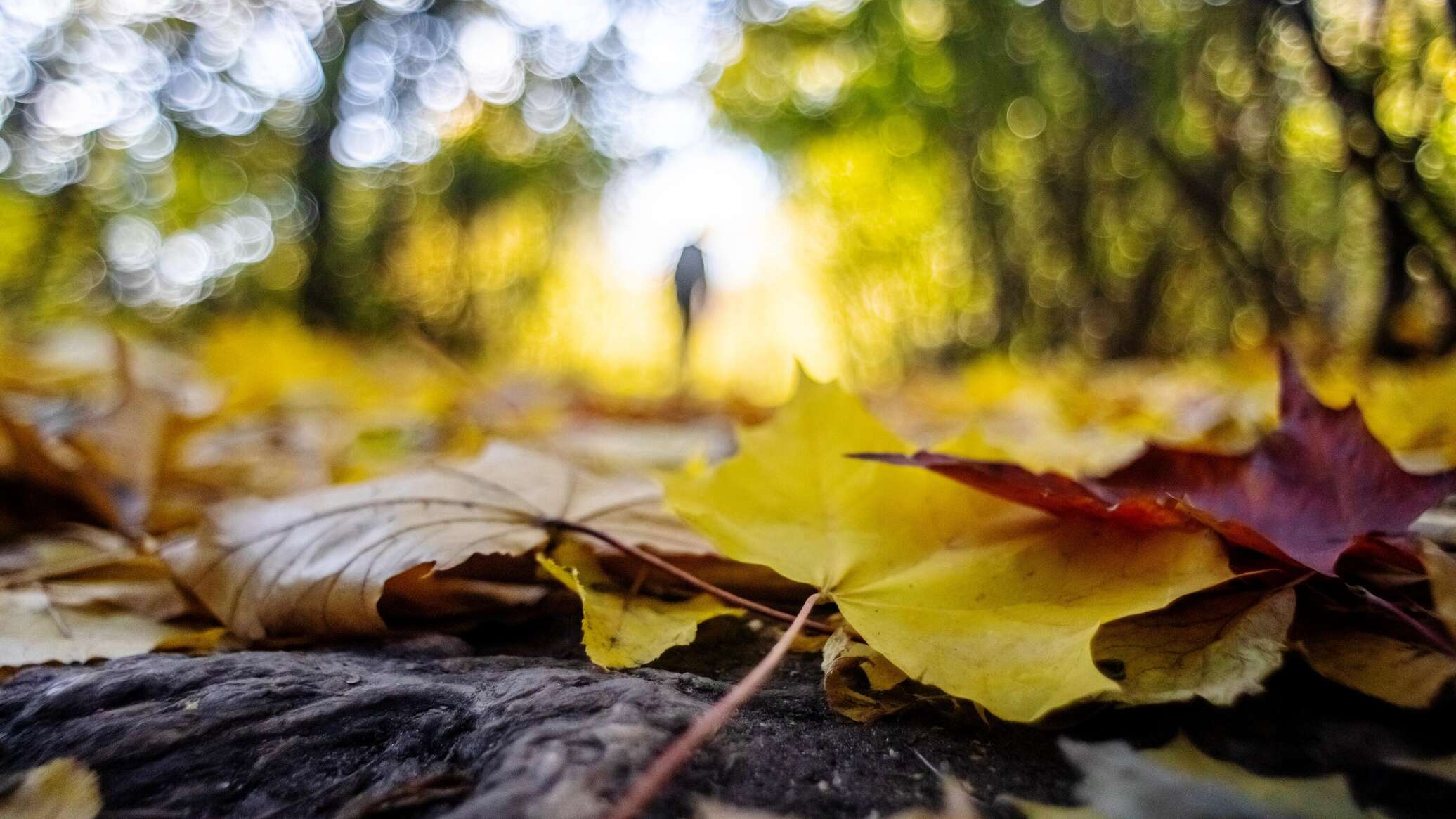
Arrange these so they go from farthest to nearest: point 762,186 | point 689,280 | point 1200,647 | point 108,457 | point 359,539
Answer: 1. point 762,186
2. point 689,280
3. point 108,457
4. point 359,539
5. point 1200,647

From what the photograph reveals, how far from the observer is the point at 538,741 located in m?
0.27

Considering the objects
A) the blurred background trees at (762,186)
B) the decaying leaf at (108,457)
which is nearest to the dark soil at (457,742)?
the decaying leaf at (108,457)

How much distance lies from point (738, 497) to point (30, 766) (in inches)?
12.8

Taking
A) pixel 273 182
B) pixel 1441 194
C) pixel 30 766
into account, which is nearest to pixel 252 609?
pixel 30 766

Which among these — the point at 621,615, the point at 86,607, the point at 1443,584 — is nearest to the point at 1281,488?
the point at 1443,584

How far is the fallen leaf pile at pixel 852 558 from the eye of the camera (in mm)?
316

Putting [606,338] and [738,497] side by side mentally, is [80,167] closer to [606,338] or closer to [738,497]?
[606,338]

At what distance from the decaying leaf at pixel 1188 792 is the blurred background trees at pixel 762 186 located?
135cm

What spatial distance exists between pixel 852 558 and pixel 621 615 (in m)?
0.12

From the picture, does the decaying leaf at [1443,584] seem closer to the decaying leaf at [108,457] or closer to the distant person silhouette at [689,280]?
the decaying leaf at [108,457]

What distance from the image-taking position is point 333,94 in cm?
341

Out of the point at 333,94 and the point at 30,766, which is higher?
the point at 333,94

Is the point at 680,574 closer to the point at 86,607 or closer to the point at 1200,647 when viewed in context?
the point at 1200,647

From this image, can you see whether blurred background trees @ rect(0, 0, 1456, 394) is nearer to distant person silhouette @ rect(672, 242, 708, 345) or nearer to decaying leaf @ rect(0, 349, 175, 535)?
A: distant person silhouette @ rect(672, 242, 708, 345)
